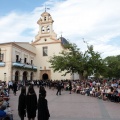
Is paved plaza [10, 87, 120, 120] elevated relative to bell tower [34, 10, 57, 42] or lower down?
lower down

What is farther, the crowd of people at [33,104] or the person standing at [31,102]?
the person standing at [31,102]

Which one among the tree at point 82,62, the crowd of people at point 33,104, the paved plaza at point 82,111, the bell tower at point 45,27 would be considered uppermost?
the bell tower at point 45,27

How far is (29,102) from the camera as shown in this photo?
31.0ft

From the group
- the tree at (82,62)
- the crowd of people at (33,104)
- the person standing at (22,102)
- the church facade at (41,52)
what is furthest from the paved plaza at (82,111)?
the church facade at (41,52)

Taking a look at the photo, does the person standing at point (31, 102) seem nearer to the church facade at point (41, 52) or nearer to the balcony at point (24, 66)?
the balcony at point (24, 66)

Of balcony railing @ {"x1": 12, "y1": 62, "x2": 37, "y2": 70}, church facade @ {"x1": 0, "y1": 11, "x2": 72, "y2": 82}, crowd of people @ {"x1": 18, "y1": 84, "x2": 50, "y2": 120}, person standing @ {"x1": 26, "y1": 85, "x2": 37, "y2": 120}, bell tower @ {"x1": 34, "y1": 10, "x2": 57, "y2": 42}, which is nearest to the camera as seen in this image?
crowd of people @ {"x1": 18, "y1": 84, "x2": 50, "y2": 120}

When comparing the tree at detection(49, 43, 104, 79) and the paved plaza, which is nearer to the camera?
the paved plaza

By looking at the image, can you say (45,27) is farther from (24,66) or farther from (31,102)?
(31,102)

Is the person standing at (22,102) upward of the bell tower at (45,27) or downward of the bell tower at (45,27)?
downward

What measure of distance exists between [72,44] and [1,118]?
28.7m

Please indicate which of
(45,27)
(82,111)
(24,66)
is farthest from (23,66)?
(82,111)

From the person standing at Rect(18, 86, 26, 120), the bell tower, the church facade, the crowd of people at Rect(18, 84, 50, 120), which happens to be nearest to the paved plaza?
the person standing at Rect(18, 86, 26, 120)

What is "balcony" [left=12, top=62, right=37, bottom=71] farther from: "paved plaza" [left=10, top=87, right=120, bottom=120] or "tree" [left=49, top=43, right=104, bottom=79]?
"paved plaza" [left=10, top=87, right=120, bottom=120]

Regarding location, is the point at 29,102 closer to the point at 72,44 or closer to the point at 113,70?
the point at 72,44
